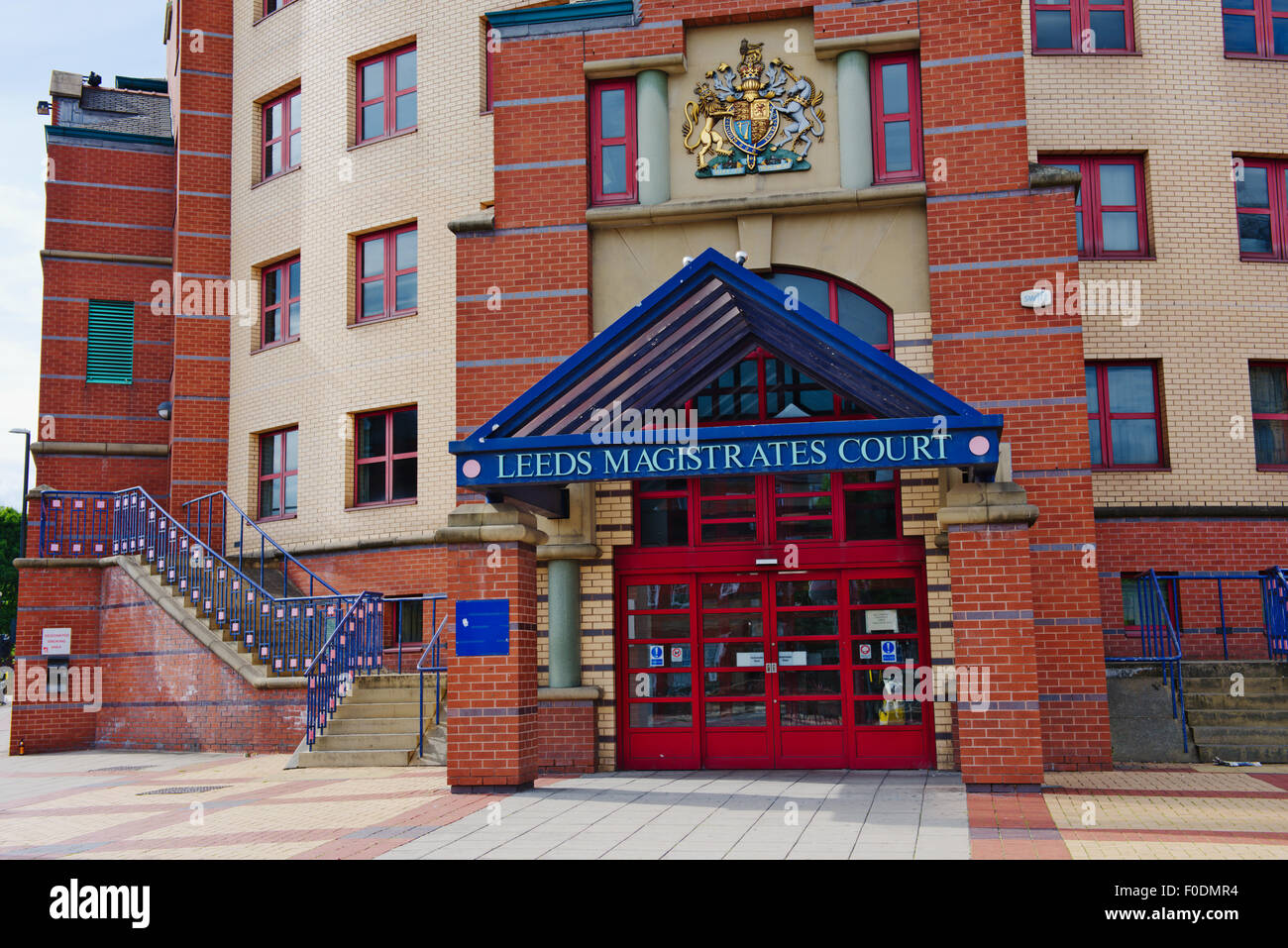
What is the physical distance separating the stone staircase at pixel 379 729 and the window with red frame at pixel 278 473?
6380 millimetres

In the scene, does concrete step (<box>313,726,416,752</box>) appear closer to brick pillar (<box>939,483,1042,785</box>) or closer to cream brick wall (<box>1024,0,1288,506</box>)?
brick pillar (<box>939,483,1042,785</box>)

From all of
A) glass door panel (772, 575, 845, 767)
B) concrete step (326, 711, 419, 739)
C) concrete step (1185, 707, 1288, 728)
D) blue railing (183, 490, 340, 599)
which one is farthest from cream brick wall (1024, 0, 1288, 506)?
blue railing (183, 490, 340, 599)

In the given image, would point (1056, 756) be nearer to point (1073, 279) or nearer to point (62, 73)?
point (1073, 279)

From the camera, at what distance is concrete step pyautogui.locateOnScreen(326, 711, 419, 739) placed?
15344 mm

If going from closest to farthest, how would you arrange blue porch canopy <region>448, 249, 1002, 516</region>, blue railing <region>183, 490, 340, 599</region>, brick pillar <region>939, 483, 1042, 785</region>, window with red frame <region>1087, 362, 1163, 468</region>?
1. blue porch canopy <region>448, 249, 1002, 516</region>
2. brick pillar <region>939, 483, 1042, 785</region>
3. window with red frame <region>1087, 362, 1163, 468</region>
4. blue railing <region>183, 490, 340, 599</region>

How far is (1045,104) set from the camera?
17.9 m

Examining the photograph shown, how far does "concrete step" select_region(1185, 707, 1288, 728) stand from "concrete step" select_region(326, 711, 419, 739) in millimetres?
9376

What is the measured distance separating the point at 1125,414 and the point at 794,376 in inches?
257

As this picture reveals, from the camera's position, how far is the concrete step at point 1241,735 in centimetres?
1324

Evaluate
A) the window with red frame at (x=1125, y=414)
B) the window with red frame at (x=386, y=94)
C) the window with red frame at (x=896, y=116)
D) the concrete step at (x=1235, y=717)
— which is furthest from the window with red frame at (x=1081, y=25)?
the window with red frame at (x=386, y=94)

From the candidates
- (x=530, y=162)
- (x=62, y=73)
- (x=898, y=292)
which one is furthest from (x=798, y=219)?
(x=62, y=73)

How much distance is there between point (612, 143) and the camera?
46.6ft

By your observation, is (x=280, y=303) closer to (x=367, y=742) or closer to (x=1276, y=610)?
(x=367, y=742)

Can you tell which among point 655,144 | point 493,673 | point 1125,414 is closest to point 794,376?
point 655,144
